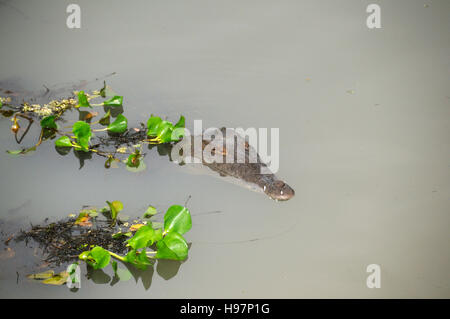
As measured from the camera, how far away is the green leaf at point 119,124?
126 inches

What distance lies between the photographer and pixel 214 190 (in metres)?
2.94

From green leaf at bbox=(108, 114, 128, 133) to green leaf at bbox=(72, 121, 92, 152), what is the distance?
0.65 ft

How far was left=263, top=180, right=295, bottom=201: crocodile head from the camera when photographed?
2.85 metres

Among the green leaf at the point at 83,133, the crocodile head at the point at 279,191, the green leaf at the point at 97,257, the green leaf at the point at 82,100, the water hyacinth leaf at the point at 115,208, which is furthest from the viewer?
the green leaf at the point at 82,100

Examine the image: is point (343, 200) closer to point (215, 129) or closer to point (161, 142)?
point (215, 129)

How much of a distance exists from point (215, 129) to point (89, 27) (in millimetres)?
1895

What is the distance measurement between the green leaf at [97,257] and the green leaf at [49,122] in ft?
4.14

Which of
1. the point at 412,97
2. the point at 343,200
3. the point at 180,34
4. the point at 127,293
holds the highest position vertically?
the point at 180,34

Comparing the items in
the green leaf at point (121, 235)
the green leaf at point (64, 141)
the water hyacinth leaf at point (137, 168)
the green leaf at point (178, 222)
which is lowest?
the green leaf at point (121, 235)

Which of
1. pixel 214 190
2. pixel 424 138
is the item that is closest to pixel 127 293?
pixel 214 190

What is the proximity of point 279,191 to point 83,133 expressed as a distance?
1.46 metres

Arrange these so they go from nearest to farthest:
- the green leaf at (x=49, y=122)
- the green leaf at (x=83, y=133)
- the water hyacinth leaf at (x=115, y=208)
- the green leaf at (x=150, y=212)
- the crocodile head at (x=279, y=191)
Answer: the water hyacinth leaf at (x=115, y=208), the green leaf at (x=150, y=212), the crocodile head at (x=279, y=191), the green leaf at (x=83, y=133), the green leaf at (x=49, y=122)

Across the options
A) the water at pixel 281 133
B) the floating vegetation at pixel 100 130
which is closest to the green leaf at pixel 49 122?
the floating vegetation at pixel 100 130

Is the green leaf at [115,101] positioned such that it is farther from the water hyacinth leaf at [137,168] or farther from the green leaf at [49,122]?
the water hyacinth leaf at [137,168]
